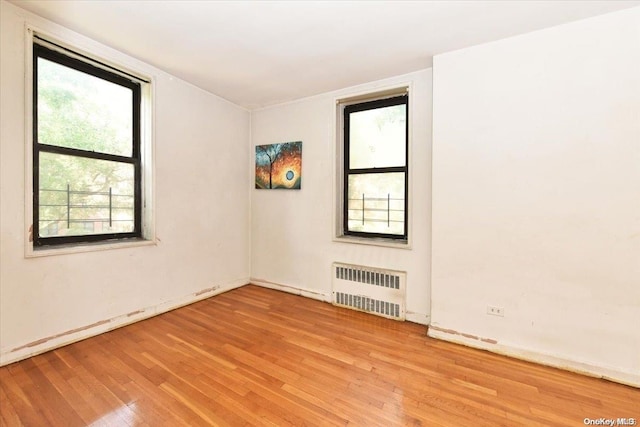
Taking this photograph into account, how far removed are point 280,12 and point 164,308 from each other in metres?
3.20

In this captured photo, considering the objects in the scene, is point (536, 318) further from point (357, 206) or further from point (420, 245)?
point (357, 206)

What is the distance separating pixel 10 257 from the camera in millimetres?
2090

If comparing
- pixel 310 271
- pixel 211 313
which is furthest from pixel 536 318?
pixel 211 313

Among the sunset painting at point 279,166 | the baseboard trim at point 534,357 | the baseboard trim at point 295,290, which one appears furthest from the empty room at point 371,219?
the sunset painting at point 279,166

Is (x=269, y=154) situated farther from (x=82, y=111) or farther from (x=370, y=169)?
(x=82, y=111)

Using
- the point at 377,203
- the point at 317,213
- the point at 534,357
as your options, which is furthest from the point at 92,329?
the point at 534,357

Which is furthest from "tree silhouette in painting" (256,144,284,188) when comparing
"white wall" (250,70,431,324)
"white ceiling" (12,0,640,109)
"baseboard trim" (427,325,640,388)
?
"baseboard trim" (427,325,640,388)

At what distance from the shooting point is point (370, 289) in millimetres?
3266

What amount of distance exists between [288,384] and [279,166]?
9.31 ft

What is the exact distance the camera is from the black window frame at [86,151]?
2271 mm

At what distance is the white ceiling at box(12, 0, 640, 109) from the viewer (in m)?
2.00

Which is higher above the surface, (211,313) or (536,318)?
(536,318)

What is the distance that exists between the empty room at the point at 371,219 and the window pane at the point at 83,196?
0.02 meters

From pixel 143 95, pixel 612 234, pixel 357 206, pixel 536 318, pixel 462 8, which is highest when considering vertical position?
pixel 462 8
